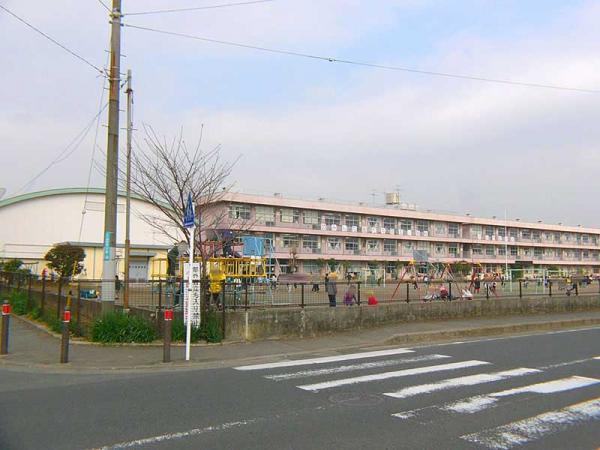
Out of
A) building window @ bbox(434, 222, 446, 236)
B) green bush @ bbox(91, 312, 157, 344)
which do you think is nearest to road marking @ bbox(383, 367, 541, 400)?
green bush @ bbox(91, 312, 157, 344)

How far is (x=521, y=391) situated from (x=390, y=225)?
7436 centimetres

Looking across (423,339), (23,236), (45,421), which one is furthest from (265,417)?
(23,236)

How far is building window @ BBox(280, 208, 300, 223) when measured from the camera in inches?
2768

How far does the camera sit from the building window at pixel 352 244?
7644 centimetres

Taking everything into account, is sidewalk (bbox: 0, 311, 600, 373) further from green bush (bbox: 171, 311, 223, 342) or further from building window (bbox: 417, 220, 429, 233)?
building window (bbox: 417, 220, 429, 233)

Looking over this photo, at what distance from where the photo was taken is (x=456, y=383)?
8.51 metres

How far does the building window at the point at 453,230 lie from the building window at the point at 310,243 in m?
28.1

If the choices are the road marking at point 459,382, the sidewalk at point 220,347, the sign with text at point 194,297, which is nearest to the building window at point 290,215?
the sidewalk at point 220,347

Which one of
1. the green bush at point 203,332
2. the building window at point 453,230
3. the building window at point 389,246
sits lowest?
the green bush at point 203,332

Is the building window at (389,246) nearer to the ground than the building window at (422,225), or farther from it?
nearer to the ground

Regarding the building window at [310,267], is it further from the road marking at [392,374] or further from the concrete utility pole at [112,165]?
the road marking at [392,374]

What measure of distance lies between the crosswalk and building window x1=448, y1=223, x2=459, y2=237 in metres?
80.3

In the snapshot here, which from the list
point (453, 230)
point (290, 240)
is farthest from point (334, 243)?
point (453, 230)

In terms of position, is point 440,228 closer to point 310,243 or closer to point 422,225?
point 422,225
